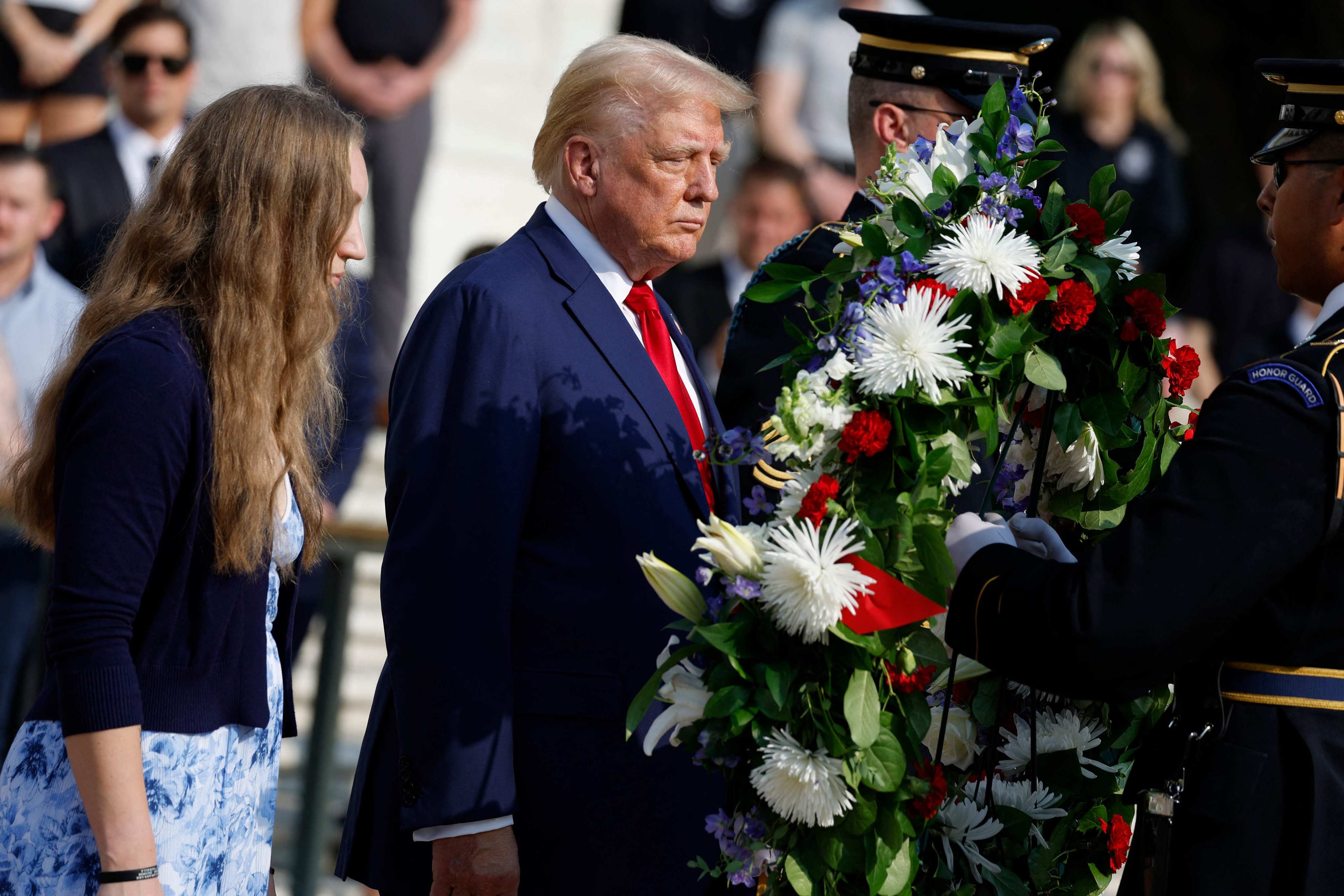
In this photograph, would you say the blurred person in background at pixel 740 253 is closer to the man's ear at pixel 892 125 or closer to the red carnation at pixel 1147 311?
the man's ear at pixel 892 125

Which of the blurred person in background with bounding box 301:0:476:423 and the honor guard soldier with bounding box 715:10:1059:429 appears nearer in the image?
the honor guard soldier with bounding box 715:10:1059:429

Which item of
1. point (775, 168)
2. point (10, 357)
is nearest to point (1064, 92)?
point (775, 168)

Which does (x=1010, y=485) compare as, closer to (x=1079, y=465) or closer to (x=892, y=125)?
(x=1079, y=465)

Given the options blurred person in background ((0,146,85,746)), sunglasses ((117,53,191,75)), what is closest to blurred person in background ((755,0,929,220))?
sunglasses ((117,53,191,75))

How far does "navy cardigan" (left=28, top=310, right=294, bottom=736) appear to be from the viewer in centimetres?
179

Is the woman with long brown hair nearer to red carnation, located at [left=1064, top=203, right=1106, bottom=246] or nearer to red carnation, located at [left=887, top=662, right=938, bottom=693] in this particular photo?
red carnation, located at [left=887, top=662, right=938, bottom=693]

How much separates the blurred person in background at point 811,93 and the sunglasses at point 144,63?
2657 millimetres

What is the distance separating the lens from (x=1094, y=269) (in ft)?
6.77

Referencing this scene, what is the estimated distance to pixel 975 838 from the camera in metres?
2.09

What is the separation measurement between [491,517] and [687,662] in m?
0.41

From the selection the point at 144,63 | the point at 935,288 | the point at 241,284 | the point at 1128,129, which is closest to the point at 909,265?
the point at 935,288

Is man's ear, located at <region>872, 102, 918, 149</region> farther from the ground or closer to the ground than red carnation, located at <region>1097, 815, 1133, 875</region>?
farther from the ground

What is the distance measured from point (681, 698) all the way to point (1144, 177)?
6.23 meters

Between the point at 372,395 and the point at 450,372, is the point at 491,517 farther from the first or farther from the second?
the point at 372,395
